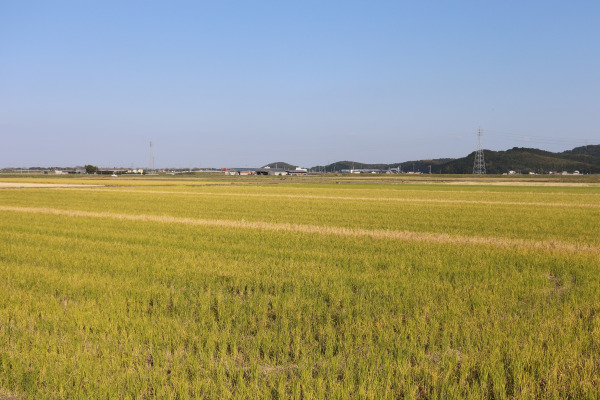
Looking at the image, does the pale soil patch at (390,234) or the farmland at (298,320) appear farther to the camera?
the pale soil patch at (390,234)

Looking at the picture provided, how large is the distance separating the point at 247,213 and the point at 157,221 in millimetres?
6231

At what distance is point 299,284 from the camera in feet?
29.3

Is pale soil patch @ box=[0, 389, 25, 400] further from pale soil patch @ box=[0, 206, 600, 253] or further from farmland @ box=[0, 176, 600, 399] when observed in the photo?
pale soil patch @ box=[0, 206, 600, 253]

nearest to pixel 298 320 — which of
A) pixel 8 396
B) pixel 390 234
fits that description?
pixel 8 396

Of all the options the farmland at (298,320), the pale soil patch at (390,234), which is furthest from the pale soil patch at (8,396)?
the pale soil patch at (390,234)

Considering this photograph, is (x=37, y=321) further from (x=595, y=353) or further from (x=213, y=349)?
(x=595, y=353)

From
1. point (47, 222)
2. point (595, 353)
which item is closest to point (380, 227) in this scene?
point (595, 353)

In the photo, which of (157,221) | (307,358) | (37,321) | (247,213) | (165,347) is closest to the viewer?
(307,358)

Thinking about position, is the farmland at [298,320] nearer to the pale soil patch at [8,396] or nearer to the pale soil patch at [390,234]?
the pale soil patch at [8,396]

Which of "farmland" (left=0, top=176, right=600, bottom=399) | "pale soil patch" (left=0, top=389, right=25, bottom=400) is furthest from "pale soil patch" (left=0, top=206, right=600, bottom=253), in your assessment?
"pale soil patch" (left=0, top=389, right=25, bottom=400)

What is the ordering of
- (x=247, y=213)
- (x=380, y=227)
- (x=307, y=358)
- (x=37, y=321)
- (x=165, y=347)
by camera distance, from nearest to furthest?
(x=307, y=358) < (x=165, y=347) < (x=37, y=321) < (x=380, y=227) < (x=247, y=213)

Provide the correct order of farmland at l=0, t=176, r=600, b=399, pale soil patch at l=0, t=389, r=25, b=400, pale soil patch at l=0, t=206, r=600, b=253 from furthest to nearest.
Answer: pale soil patch at l=0, t=206, r=600, b=253
farmland at l=0, t=176, r=600, b=399
pale soil patch at l=0, t=389, r=25, b=400

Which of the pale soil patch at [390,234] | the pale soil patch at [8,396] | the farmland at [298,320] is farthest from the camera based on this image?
the pale soil patch at [390,234]

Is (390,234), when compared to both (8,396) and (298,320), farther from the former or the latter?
(8,396)
